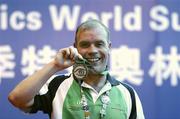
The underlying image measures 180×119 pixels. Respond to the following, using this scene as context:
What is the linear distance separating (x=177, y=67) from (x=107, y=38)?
1.47m

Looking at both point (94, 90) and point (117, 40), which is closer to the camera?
point (94, 90)

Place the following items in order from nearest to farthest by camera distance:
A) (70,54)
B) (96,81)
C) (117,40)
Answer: (70,54)
(96,81)
(117,40)

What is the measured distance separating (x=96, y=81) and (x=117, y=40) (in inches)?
53.9

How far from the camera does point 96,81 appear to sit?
116cm

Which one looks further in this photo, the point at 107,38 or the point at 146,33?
the point at 146,33

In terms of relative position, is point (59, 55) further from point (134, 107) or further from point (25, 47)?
point (25, 47)

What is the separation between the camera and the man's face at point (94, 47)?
1.09 m

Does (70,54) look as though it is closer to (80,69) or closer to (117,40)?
(80,69)

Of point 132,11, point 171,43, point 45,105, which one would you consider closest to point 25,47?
point 132,11

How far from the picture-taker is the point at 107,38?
1.12m

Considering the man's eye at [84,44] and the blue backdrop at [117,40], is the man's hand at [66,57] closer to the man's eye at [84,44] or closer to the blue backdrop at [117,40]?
the man's eye at [84,44]

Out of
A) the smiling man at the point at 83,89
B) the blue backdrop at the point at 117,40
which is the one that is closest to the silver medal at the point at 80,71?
the smiling man at the point at 83,89

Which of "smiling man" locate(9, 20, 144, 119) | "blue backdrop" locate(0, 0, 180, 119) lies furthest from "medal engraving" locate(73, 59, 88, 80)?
"blue backdrop" locate(0, 0, 180, 119)

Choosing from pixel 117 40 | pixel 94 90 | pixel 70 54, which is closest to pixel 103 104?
pixel 94 90
